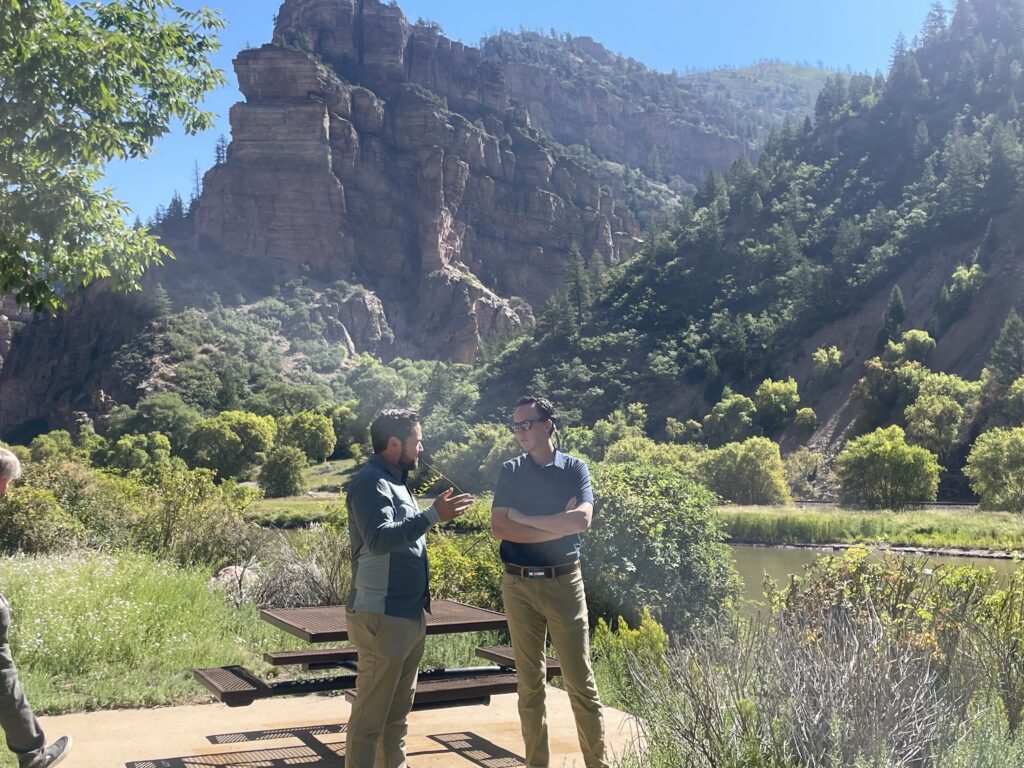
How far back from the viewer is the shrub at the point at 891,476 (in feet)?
147

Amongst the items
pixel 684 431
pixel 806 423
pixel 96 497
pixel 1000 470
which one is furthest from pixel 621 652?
pixel 684 431

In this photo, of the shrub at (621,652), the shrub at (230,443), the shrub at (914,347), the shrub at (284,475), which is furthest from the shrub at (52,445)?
the shrub at (621,652)

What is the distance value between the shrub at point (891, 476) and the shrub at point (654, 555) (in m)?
37.6

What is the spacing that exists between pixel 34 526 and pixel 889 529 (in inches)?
1262

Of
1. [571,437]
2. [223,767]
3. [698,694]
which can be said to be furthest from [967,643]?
[571,437]

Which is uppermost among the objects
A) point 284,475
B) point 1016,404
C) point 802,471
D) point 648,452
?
point 1016,404

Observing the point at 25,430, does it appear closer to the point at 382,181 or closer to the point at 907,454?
the point at 382,181

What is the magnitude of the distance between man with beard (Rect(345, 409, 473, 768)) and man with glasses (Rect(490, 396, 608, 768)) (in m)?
0.53

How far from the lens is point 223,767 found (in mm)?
4391

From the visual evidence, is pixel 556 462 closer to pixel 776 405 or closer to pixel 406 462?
pixel 406 462

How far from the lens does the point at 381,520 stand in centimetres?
365

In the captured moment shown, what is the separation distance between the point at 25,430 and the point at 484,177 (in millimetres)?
71701

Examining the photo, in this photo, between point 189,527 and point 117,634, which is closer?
point 117,634

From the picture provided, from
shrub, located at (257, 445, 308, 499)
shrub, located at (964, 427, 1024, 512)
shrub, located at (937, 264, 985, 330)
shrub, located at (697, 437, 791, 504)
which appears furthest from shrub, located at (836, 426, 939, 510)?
shrub, located at (257, 445, 308, 499)
